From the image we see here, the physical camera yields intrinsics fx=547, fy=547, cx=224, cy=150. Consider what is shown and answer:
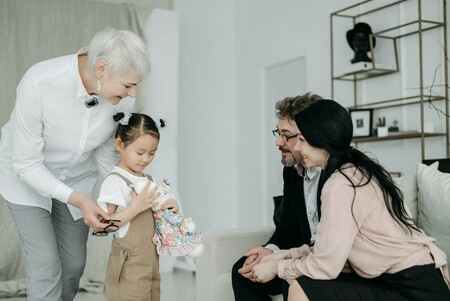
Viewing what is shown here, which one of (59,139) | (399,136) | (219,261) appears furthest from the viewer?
(399,136)

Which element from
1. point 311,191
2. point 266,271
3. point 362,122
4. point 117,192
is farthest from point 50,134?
point 362,122

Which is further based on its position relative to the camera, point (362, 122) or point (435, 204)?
point (362, 122)

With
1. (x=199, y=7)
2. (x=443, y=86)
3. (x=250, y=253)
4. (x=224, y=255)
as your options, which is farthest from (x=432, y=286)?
(x=199, y=7)

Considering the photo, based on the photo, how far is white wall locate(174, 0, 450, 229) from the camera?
5578mm

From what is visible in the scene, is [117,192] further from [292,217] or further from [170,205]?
[292,217]

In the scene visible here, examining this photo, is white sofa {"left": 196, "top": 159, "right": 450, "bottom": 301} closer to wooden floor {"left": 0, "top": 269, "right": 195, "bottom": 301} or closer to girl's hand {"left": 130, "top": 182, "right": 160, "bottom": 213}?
girl's hand {"left": 130, "top": 182, "right": 160, "bottom": 213}

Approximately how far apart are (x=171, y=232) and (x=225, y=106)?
395cm

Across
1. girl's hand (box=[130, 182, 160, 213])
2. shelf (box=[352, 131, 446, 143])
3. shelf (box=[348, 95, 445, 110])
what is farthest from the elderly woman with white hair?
shelf (box=[348, 95, 445, 110])

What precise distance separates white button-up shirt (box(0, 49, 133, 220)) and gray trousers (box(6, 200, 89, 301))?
0.05m

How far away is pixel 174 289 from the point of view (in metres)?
4.30

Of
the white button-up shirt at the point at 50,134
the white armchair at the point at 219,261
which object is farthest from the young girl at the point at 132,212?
the white armchair at the point at 219,261

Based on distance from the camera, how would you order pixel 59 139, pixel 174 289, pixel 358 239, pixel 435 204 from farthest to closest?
pixel 174 289 < pixel 435 204 < pixel 59 139 < pixel 358 239

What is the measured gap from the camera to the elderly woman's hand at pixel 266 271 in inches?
83.7

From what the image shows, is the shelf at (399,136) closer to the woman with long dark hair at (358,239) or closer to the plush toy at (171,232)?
the woman with long dark hair at (358,239)
